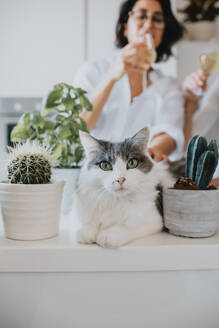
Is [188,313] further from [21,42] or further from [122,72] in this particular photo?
[21,42]

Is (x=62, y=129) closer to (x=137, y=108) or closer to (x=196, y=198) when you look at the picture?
(x=137, y=108)

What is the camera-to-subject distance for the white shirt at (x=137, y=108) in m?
1.10

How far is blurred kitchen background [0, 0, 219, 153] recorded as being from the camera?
205 centimetres

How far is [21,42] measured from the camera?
207 cm

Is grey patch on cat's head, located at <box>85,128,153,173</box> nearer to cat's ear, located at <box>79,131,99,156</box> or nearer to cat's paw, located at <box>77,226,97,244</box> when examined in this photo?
cat's ear, located at <box>79,131,99,156</box>

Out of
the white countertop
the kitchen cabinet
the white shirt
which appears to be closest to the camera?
the white countertop

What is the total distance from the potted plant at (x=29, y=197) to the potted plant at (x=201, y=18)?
1.92 metres

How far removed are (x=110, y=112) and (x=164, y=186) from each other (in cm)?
54

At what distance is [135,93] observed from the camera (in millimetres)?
1080

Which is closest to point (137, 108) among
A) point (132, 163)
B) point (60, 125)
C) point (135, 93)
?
point (135, 93)

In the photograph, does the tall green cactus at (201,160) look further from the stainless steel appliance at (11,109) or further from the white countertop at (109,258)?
the stainless steel appliance at (11,109)

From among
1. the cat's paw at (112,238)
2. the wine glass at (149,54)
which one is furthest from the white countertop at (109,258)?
the wine glass at (149,54)

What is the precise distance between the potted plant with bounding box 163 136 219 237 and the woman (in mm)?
290

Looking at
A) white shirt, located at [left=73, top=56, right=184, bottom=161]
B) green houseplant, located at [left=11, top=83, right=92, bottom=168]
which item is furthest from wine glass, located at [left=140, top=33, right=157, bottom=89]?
green houseplant, located at [left=11, top=83, right=92, bottom=168]
